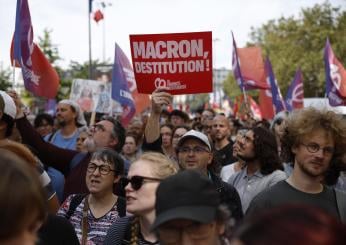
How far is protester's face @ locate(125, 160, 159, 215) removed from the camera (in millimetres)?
3025

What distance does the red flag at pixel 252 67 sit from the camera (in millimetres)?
12773

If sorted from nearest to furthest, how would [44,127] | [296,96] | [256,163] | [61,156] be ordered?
[61,156]
[256,163]
[44,127]
[296,96]

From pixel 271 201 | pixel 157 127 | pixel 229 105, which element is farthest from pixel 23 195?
pixel 229 105

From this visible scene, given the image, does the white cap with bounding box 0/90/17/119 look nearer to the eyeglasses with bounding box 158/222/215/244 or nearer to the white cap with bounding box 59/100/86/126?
the eyeglasses with bounding box 158/222/215/244

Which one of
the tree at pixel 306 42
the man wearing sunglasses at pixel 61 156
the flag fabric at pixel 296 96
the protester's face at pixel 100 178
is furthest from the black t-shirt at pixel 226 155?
the tree at pixel 306 42

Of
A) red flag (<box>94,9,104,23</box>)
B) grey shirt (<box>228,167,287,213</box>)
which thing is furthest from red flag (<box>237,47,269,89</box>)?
red flag (<box>94,9,104,23</box>)

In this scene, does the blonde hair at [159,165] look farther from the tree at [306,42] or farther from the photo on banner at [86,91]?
the tree at [306,42]

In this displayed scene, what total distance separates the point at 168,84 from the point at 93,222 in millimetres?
2077

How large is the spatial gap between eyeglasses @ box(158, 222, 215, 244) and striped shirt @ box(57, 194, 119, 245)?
64.6 inches

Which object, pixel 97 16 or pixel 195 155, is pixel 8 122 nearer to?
pixel 195 155

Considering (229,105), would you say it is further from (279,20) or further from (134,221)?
(134,221)

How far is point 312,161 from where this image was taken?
3.57 metres

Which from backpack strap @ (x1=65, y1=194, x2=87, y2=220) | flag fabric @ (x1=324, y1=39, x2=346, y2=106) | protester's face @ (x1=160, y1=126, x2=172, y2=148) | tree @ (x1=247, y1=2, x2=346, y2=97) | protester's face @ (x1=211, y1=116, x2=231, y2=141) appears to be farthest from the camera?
tree @ (x1=247, y1=2, x2=346, y2=97)

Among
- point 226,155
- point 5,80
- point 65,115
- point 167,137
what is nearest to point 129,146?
point 167,137
